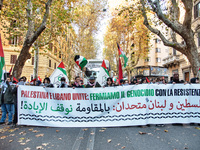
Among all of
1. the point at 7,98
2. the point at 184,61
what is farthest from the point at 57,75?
the point at 184,61

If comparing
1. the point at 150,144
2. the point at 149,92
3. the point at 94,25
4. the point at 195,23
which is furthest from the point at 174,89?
the point at 94,25

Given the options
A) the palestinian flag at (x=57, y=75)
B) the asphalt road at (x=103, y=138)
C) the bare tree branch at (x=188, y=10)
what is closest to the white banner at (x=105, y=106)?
the asphalt road at (x=103, y=138)

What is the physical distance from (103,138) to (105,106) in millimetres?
1096

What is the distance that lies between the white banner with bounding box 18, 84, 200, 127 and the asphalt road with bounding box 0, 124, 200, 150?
248mm

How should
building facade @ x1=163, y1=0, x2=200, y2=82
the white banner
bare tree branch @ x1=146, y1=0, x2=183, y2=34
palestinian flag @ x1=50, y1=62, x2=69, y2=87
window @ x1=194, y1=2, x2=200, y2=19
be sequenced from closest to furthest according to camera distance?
the white banner → palestinian flag @ x1=50, y1=62, x2=69, y2=87 → bare tree branch @ x1=146, y1=0, x2=183, y2=34 → window @ x1=194, y1=2, x2=200, y2=19 → building facade @ x1=163, y1=0, x2=200, y2=82

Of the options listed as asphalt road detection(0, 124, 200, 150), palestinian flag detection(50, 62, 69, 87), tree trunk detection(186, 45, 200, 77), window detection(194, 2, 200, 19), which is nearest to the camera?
asphalt road detection(0, 124, 200, 150)

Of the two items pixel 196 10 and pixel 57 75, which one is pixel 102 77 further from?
pixel 196 10

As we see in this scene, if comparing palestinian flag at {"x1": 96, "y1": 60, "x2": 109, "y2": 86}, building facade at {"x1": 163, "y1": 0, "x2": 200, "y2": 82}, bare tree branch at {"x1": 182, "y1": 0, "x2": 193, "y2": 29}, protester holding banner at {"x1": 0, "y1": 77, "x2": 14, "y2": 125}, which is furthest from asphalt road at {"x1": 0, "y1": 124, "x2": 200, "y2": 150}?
building facade at {"x1": 163, "y1": 0, "x2": 200, "y2": 82}

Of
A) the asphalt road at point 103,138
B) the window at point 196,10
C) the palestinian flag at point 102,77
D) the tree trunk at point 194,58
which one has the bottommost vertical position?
the asphalt road at point 103,138

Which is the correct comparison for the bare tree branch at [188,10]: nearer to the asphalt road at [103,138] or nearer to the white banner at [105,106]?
the white banner at [105,106]

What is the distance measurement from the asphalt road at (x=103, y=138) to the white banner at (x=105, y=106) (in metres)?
0.25

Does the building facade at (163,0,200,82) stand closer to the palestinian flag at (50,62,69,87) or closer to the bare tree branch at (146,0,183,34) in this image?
the bare tree branch at (146,0,183,34)

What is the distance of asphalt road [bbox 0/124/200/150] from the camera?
3.83 m

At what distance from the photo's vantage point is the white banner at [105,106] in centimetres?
509
